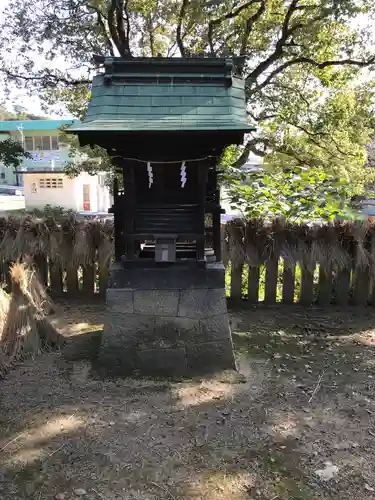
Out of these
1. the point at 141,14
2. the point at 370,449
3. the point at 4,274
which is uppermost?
the point at 141,14

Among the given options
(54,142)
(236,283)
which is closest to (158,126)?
(236,283)

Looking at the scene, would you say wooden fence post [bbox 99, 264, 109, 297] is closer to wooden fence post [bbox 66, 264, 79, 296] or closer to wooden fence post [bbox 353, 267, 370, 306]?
wooden fence post [bbox 66, 264, 79, 296]

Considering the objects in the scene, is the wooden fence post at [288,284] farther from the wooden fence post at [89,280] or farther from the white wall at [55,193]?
the white wall at [55,193]

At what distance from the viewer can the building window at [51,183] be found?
23.0 metres

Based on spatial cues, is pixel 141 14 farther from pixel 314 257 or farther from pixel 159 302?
pixel 159 302

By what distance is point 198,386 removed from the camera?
12.9 ft

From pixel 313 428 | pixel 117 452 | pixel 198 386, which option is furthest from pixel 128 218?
pixel 313 428

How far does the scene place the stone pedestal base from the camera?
417cm

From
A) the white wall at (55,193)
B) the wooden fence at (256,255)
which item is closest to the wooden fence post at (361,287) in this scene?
the wooden fence at (256,255)

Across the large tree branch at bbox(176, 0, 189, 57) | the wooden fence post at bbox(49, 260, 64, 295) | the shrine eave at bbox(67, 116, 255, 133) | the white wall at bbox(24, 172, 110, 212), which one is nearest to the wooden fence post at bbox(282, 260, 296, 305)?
the shrine eave at bbox(67, 116, 255, 133)

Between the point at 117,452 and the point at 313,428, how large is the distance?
1.57 m

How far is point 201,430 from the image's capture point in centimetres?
323

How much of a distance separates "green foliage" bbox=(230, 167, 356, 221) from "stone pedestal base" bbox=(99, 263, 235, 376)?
152 centimetres

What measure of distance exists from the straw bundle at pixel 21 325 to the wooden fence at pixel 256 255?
1.32 metres
